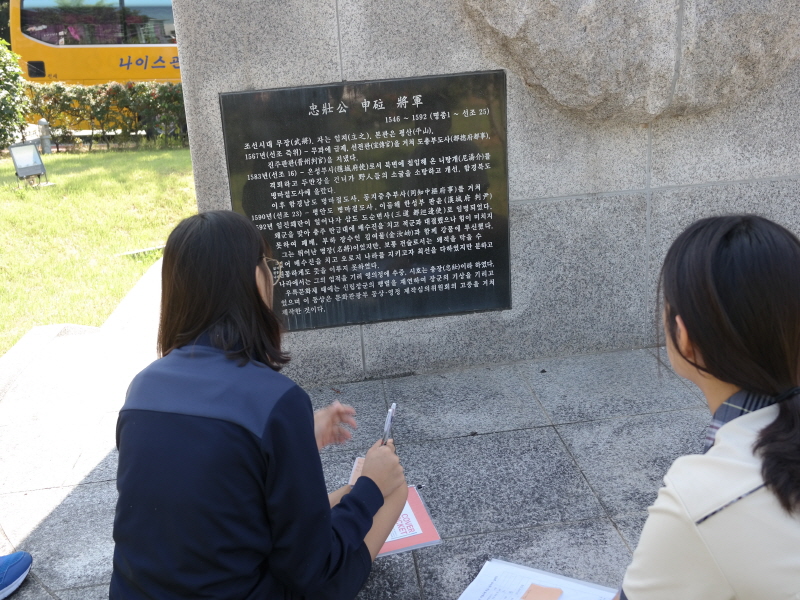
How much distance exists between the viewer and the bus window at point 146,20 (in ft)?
55.9

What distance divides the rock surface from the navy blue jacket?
2.66m

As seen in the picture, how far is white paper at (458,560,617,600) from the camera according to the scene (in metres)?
2.21

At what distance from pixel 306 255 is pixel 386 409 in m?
0.93

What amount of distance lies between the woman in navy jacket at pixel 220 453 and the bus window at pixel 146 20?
17.1m

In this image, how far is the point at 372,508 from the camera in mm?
2104

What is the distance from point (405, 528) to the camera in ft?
9.07

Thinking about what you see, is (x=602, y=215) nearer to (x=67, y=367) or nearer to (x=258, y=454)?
(x=258, y=454)

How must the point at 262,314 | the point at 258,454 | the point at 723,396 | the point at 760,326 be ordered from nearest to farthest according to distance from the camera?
the point at 760,326 → the point at 723,396 → the point at 258,454 → the point at 262,314

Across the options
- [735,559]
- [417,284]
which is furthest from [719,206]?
[735,559]

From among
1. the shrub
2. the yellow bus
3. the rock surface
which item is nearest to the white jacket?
the rock surface

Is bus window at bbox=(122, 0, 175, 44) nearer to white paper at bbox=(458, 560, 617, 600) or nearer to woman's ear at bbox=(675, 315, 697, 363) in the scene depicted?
white paper at bbox=(458, 560, 617, 600)

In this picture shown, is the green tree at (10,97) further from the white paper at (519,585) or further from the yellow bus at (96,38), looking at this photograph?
the white paper at (519,585)

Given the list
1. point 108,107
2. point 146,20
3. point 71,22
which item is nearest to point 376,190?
point 108,107

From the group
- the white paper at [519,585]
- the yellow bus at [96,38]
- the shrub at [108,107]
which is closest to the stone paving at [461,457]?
the white paper at [519,585]
